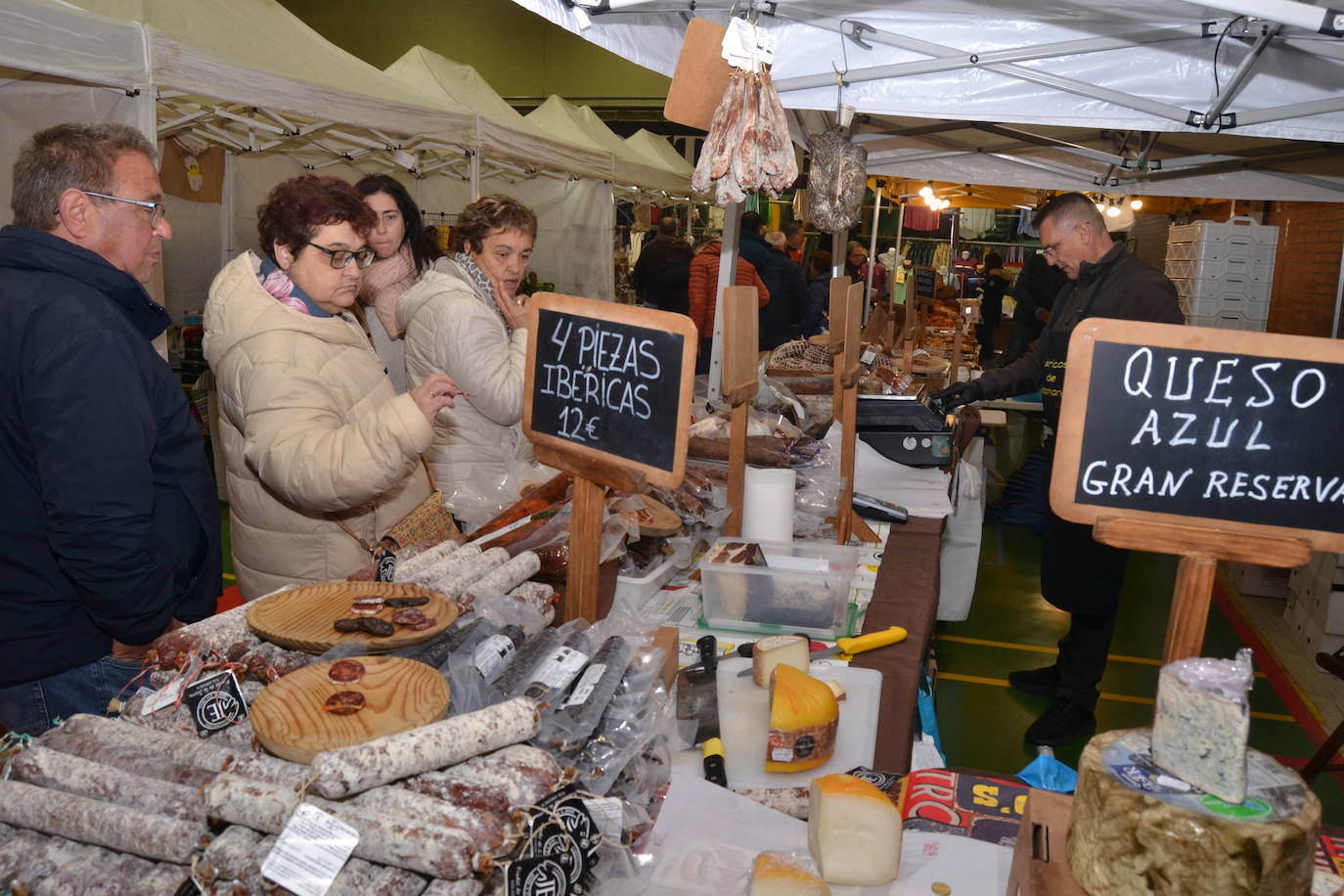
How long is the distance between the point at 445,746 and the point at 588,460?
73 cm

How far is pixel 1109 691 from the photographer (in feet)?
14.8

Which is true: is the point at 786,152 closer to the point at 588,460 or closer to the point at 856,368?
the point at 856,368

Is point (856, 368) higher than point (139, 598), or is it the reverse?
point (856, 368)

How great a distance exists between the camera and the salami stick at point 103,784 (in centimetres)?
115

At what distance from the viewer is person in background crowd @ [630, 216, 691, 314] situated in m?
9.89

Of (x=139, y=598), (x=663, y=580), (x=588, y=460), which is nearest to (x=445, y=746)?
(x=588, y=460)

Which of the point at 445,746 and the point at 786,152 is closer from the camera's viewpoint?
the point at 445,746

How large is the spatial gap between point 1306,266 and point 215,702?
345 inches

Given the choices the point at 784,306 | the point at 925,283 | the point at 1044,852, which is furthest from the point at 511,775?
the point at 925,283

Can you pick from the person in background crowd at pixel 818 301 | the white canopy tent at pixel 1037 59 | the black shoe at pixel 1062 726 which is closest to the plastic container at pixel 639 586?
the white canopy tent at pixel 1037 59

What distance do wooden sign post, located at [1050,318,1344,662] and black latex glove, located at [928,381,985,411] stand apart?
3.19m

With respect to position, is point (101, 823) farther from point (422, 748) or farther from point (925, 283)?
point (925, 283)

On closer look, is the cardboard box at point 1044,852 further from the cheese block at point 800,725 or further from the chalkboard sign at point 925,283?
the chalkboard sign at point 925,283

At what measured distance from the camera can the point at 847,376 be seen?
3.21 metres
